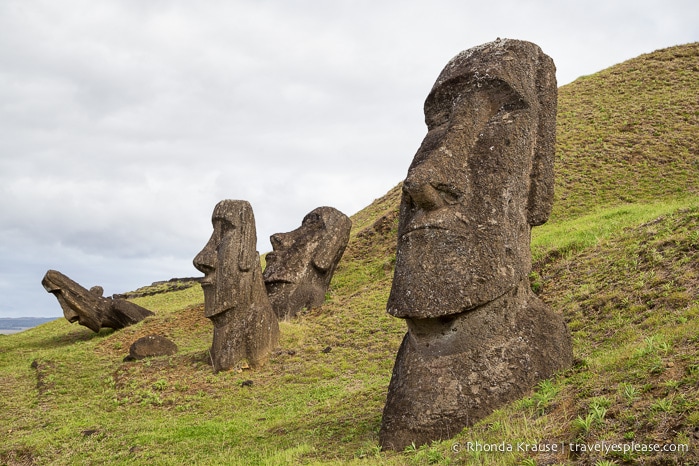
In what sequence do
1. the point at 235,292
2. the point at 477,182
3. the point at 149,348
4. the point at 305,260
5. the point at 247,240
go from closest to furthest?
the point at 477,182, the point at 235,292, the point at 247,240, the point at 149,348, the point at 305,260

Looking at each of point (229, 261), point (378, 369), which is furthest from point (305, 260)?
point (378, 369)

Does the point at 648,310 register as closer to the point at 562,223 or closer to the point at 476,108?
the point at 476,108

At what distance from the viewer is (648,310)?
31.2 ft

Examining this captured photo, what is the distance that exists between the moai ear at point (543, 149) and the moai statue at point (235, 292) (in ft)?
29.2

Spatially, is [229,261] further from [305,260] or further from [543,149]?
[543,149]

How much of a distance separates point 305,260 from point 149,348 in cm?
598

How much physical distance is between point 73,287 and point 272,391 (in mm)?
12324

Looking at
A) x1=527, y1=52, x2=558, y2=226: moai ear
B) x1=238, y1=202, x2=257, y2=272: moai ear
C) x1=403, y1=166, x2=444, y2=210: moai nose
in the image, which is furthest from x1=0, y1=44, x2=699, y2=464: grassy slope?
x1=238, y1=202, x2=257, y2=272: moai ear

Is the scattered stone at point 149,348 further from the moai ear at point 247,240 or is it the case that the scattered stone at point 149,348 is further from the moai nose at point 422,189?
the moai nose at point 422,189

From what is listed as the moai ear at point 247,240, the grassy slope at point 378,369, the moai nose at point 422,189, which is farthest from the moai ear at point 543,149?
the moai ear at point 247,240

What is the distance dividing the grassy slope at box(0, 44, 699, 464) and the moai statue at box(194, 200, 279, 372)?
21.8 inches

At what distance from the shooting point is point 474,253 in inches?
273

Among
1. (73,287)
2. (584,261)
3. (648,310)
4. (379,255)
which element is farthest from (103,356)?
(648,310)

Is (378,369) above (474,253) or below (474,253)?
below
